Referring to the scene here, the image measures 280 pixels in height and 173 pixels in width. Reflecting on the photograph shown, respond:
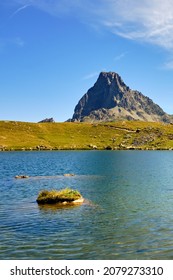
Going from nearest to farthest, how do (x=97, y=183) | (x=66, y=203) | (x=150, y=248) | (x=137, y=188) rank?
(x=150, y=248) < (x=66, y=203) < (x=137, y=188) < (x=97, y=183)

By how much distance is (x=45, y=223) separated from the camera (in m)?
34.0

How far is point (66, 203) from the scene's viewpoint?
4416 cm

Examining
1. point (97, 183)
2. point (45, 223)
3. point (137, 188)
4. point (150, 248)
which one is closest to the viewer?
point (150, 248)

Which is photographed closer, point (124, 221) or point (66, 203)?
point (124, 221)

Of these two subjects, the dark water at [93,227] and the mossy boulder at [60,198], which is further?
the mossy boulder at [60,198]

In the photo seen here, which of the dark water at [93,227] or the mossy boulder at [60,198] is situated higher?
the mossy boulder at [60,198]

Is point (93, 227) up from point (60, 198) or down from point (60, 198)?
down

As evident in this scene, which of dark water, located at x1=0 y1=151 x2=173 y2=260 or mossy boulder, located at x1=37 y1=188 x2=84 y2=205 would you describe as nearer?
dark water, located at x1=0 y1=151 x2=173 y2=260

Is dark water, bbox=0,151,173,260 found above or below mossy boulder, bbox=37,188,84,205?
below

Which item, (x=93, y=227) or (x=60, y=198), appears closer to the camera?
(x=93, y=227)
